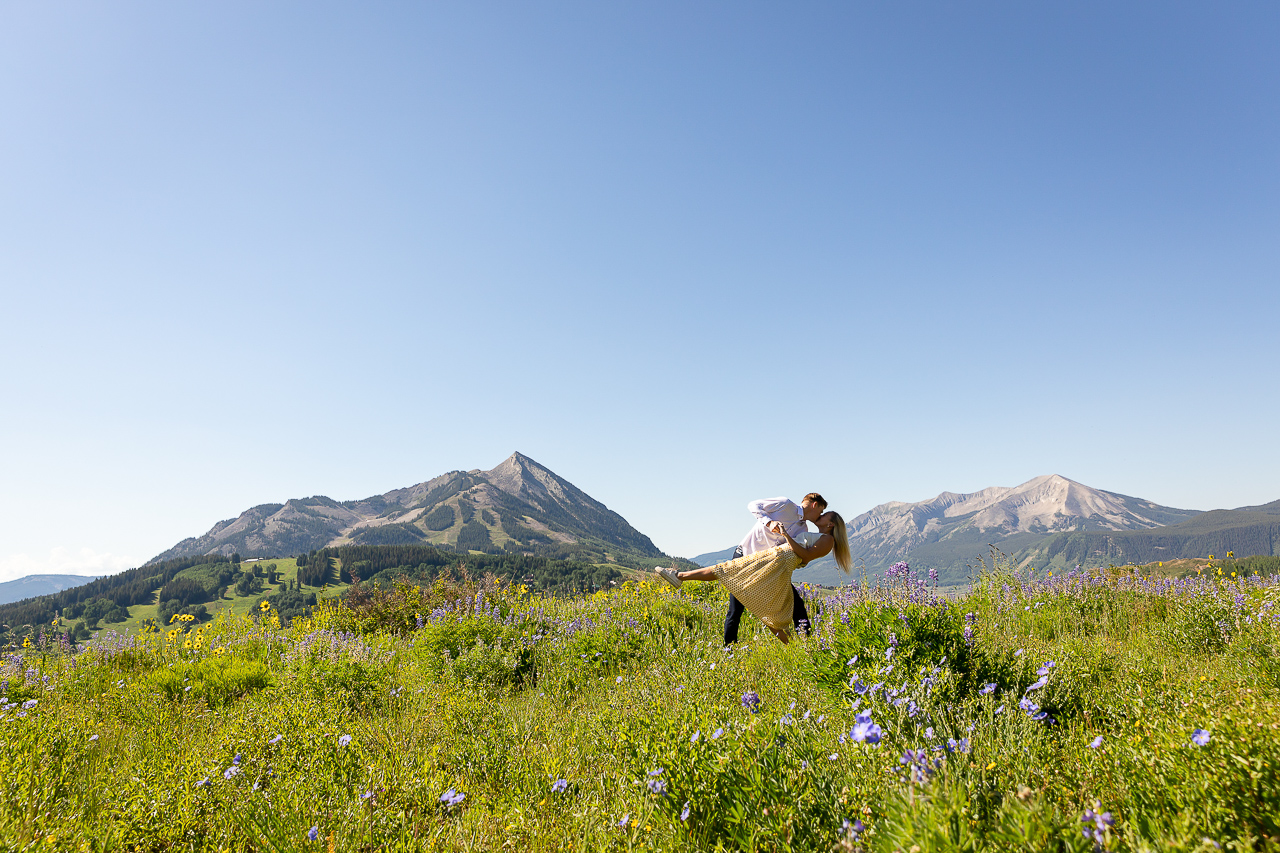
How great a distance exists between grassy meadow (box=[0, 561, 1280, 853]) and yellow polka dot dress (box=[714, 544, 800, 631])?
60 centimetres

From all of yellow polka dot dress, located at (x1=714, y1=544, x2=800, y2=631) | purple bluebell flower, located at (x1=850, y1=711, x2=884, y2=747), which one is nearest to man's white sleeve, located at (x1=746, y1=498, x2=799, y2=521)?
yellow polka dot dress, located at (x1=714, y1=544, x2=800, y2=631)

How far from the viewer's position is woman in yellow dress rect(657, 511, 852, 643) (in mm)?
6449

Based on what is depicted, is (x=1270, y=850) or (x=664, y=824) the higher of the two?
(x=1270, y=850)

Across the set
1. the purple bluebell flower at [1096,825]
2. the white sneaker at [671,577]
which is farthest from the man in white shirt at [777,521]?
the purple bluebell flower at [1096,825]

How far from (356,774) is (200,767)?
0.97m

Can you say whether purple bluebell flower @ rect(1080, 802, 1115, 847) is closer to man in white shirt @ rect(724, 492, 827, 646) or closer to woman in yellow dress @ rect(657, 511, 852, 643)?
woman in yellow dress @ rect(657, 511, 852, 643)

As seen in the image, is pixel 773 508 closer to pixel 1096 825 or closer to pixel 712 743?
pixel 712 743

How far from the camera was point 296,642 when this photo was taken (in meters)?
8.85

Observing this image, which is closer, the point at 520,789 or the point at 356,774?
the point at 520,789

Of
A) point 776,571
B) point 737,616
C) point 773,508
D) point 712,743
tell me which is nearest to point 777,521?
point 773,508

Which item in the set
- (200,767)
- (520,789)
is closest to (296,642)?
(200,767)

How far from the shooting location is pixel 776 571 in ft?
21.3

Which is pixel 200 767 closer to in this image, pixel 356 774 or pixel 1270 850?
pixel 356 774

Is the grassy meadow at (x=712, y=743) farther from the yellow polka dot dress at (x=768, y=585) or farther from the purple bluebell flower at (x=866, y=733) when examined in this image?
the yellow polka dot dress at (x=768, y=585)
